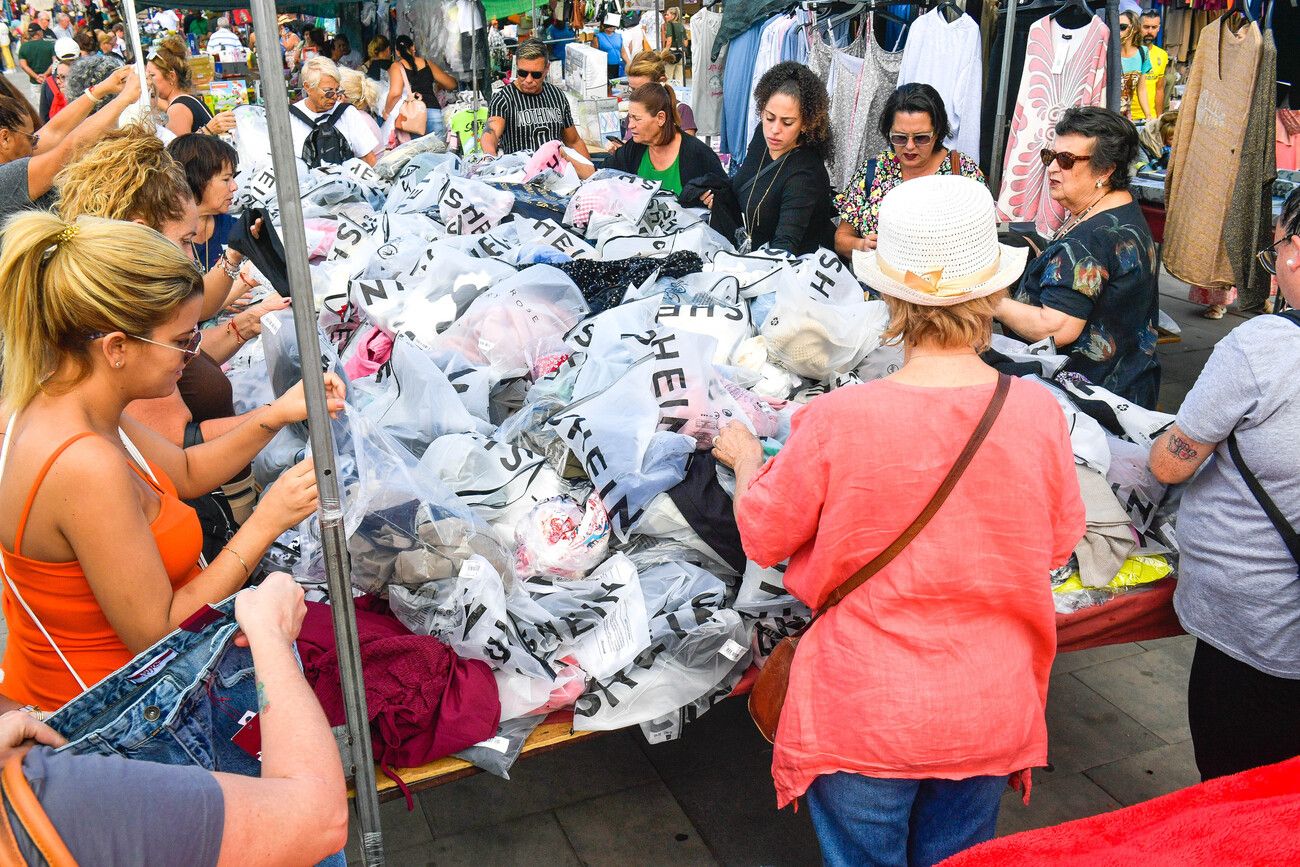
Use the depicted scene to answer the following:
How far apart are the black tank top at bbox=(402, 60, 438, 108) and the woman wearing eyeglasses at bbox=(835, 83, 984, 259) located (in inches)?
287

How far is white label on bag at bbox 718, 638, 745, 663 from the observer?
2396 millimetres

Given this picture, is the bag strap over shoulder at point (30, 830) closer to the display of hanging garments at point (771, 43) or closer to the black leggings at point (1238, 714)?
the black leggings at point (1238, 714)

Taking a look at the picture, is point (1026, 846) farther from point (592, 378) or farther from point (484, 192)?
point (484, 192)

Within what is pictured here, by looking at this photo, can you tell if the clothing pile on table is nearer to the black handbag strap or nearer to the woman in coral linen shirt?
the black handbag strap

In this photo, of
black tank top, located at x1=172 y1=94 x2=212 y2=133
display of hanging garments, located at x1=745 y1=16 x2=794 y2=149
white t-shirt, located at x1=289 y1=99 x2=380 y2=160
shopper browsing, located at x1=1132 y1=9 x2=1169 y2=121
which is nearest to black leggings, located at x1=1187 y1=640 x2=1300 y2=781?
display of hanging garments, located at x1=745 y1=16 x2=794 y2=149

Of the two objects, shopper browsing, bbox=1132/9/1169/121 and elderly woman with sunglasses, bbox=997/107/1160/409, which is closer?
elderly woman with sunglasses, bbox=997/107/1160/409

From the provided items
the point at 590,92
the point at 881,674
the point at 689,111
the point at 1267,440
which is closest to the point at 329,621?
the point at 881,674

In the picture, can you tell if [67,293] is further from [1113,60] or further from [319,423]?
[1113,60]

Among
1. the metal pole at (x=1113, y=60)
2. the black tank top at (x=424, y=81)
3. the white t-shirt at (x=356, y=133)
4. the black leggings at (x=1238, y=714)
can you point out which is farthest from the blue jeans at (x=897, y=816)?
the black tank top at (x=424, y=81)

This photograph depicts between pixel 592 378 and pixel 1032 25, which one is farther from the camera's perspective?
pixel 1032 25

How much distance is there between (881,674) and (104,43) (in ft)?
52.0

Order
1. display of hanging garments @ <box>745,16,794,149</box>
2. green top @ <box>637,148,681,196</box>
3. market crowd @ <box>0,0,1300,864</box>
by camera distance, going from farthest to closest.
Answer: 1. display of hanging garments @ <box>745,16,794,149</box>
2. green top @ <box>637,148,681,196</box>
3. market crowd @ <box>0,0,1300,864</box>

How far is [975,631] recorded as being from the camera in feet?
5.93

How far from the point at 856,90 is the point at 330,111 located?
3.50 meters
